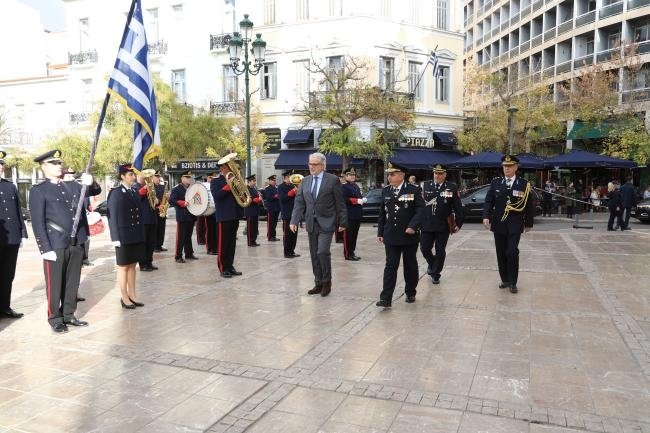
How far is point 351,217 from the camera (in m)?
11.9

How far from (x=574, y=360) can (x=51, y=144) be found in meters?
29.4

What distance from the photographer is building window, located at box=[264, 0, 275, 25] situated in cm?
3089

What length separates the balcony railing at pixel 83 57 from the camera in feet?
113

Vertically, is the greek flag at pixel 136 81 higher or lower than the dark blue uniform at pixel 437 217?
higher

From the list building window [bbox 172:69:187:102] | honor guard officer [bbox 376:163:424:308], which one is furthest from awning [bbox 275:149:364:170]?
honor guard officer [bbox 376:163:424:308]

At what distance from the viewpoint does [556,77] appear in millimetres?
41219

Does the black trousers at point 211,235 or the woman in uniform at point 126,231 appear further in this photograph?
the black trousers at point 211,235

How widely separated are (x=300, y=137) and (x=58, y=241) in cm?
2364

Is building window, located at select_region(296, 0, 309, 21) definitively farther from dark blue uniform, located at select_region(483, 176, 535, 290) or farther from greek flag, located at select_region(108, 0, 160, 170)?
dark blue uniform, located at select_region(483, 176, 535, 290)

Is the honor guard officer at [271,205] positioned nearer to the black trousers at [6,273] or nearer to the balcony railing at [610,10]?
the black trousers at [6,273]

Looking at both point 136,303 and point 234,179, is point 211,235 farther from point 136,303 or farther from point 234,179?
point 136,303

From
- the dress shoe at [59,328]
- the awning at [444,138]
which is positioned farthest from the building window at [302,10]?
the dress shoe at [59,328]

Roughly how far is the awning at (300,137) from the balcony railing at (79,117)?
13.5 m

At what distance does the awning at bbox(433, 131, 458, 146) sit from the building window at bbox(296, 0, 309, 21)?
31.0ft
